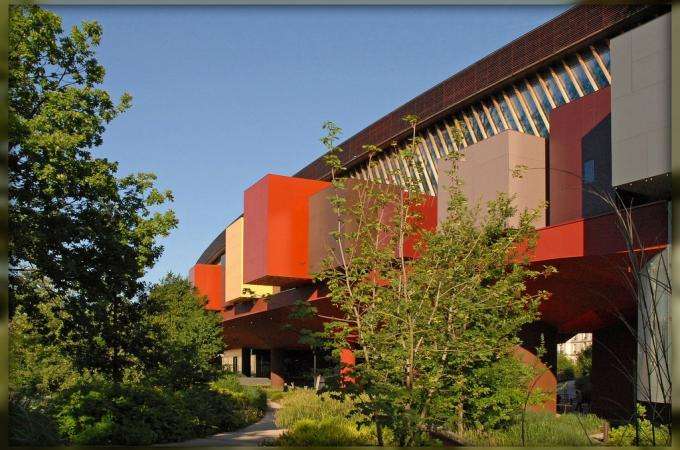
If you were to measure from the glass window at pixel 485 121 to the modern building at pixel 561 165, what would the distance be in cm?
4

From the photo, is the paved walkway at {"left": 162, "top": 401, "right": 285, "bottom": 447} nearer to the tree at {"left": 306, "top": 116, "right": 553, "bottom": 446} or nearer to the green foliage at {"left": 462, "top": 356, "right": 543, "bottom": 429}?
the green foliage at {"left": 462, "top": 356, "right": 543, "bottom": 429}

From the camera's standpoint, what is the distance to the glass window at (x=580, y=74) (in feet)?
76.0

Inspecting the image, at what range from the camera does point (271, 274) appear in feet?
93.5

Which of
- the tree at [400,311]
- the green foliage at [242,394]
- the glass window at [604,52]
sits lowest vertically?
the green foliage at [242,394]

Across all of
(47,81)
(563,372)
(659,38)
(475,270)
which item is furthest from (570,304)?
(563,372)

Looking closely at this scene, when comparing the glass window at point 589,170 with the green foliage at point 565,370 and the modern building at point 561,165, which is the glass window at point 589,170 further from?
the green foliage at point 565,370

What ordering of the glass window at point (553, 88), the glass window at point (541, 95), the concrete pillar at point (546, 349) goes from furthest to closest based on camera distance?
the glass window at point (541, 95), the glass window at point (553, 88), the concrete pillar at point (546, 349)

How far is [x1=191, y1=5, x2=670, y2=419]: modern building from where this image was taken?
1468 centimetres

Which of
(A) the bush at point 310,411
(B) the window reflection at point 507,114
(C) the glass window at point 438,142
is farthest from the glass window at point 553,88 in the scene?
(A) the bush at point 310,411

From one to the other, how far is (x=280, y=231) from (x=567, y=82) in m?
12.7

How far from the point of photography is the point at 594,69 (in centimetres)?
2298

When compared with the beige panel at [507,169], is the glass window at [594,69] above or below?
above

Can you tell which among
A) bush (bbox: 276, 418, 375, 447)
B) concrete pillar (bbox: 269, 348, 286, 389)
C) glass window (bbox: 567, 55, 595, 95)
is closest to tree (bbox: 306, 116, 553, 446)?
bush (bbox: 276, 418, 375, 447)

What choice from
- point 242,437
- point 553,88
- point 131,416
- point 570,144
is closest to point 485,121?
point 553,88
